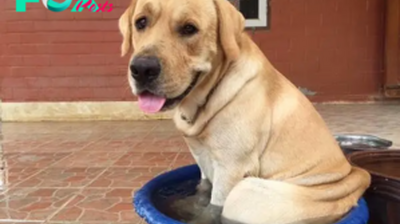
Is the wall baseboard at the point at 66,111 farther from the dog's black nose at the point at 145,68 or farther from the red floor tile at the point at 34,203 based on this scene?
the dog's black nose at the point at 145,68

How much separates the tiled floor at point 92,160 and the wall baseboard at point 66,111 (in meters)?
0.20

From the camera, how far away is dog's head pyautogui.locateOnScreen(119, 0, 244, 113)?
1545 mm

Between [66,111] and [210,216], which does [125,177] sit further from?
[66,111]

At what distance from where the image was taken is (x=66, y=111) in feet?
17.0

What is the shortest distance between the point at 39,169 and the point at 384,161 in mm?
2235

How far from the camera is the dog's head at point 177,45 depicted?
1.54 m

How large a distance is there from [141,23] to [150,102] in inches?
11.9

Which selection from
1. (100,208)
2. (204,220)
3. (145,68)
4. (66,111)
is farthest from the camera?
(66,111)

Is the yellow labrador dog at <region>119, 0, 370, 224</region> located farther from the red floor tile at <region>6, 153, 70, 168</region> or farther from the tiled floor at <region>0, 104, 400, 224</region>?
the red floor tile at <region>6, 153, 70, 168</region>

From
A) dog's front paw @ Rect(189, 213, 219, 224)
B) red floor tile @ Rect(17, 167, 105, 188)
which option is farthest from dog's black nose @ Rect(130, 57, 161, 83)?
red floor tile @ Rect(17, 167, 105, 188)

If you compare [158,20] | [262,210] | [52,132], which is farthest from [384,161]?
[52,132]

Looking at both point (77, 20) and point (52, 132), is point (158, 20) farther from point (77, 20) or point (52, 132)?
point (77, 20)

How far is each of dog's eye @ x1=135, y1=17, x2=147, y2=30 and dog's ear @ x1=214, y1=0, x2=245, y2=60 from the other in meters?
0.26

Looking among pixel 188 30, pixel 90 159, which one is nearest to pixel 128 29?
pixel 188 30
